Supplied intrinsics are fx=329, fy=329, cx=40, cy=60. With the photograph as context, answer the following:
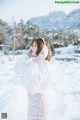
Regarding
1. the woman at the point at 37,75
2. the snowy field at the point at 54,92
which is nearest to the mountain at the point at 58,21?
the snowy field at the point at 54,92

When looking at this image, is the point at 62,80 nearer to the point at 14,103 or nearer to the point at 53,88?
the point at 53,88

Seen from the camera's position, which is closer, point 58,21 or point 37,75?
point 37,75

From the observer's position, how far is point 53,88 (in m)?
2.70

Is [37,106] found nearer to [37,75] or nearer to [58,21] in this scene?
[37,75]

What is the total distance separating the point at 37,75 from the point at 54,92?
637 millimetres

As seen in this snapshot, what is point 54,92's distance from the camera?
2.69 m

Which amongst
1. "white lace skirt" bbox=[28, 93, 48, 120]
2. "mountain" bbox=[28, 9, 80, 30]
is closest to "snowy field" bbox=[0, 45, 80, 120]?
"mountain" bbox=[28, 9, 80, 30]

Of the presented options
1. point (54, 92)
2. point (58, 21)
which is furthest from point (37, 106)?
point (58, 21)

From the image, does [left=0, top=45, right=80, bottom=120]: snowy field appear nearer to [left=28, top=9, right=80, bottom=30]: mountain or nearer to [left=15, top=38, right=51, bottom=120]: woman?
[left=28, top=9, right=80, bottom=30]: mountain

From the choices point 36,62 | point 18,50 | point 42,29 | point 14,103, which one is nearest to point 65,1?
point 42,29

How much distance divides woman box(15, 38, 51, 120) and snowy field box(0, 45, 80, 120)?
1.34 ft

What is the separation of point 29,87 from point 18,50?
2.20 feet

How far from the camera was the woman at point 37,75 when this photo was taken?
6.84 feet

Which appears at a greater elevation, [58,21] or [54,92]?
[58,21]
